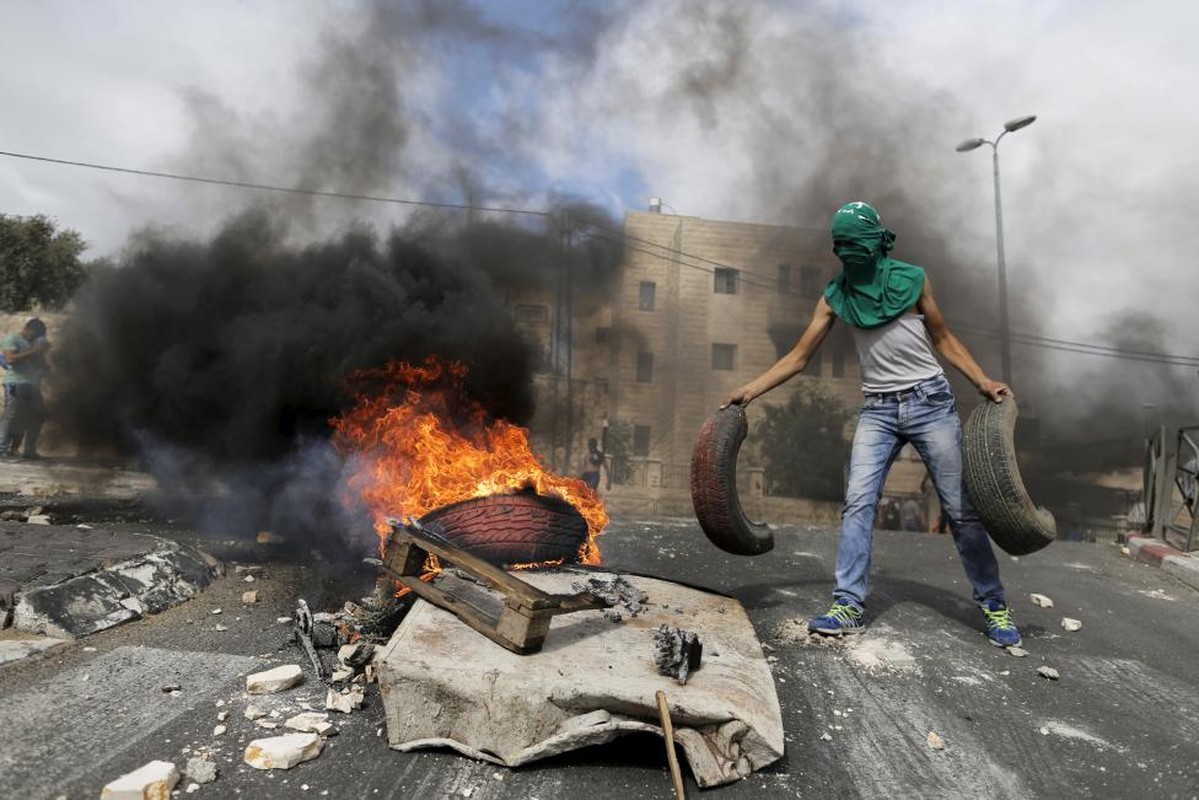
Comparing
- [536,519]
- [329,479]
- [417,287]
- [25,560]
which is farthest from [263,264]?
[536,519]

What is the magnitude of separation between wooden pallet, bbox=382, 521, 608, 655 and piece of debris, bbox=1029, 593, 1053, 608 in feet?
10.9

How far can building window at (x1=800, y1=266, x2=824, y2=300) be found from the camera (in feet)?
65.4

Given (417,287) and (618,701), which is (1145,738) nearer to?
(618,701)

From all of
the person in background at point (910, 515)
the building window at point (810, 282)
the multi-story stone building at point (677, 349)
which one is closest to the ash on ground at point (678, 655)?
the person in background at point (910, 515)

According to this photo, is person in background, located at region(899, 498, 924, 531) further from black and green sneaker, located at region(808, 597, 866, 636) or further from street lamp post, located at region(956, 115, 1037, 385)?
black and green sneaker, located at region(808, 597, 866, 636)

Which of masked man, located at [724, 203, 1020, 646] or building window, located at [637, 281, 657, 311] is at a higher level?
building window, located at [637, 281, 657, 311]

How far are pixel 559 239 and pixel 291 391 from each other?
321 inches

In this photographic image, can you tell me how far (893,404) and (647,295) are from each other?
21098 mm

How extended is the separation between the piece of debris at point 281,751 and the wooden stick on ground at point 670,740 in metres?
1.18

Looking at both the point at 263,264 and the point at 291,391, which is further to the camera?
the point at 263,264

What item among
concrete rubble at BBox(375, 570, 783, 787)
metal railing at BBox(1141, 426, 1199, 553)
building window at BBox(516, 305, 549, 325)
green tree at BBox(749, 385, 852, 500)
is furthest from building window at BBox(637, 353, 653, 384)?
concrete rubble at BBox(375, 570, 783, 787)

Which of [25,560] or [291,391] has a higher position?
[291,391]

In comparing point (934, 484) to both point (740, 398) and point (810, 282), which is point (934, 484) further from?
point (810, 282)

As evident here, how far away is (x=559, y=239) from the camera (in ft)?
44.1
